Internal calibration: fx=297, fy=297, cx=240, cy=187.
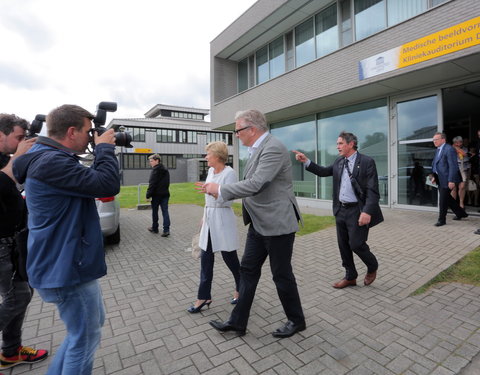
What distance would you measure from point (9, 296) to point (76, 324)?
0.96 metres

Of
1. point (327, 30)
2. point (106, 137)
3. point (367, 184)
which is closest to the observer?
point (106, 137)

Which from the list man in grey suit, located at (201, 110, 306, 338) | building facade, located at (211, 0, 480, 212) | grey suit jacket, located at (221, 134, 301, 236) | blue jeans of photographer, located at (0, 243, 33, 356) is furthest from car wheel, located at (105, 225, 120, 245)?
building facade, located at (211, 0, 480, 212)

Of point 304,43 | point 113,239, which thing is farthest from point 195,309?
point 304,43

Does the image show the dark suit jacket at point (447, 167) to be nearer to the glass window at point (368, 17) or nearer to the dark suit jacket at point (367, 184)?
the dark suit jacket at point (367, 184)

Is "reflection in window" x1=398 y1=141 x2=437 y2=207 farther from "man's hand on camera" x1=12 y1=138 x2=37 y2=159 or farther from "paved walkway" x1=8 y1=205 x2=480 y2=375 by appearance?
"man's hand on camera" x1=12 y1=138 x2=37 y2=159

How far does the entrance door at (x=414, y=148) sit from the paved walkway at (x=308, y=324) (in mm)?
3623

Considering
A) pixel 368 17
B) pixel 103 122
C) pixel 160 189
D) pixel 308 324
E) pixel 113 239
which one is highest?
pixel 368 17

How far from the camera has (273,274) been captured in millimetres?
2684

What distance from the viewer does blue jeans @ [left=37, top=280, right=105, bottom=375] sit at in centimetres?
168

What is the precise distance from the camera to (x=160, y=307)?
346 centimetres

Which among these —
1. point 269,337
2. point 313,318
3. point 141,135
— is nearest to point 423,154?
point 313,318

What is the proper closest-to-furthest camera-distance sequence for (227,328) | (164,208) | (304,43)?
1. (227,328)
2. (164,208)
3. (304,43)

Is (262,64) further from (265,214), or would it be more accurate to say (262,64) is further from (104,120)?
(104,120)

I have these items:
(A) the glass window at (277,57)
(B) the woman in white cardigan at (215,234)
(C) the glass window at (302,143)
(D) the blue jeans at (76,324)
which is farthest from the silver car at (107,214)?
(A) the glass window at (277,57)
